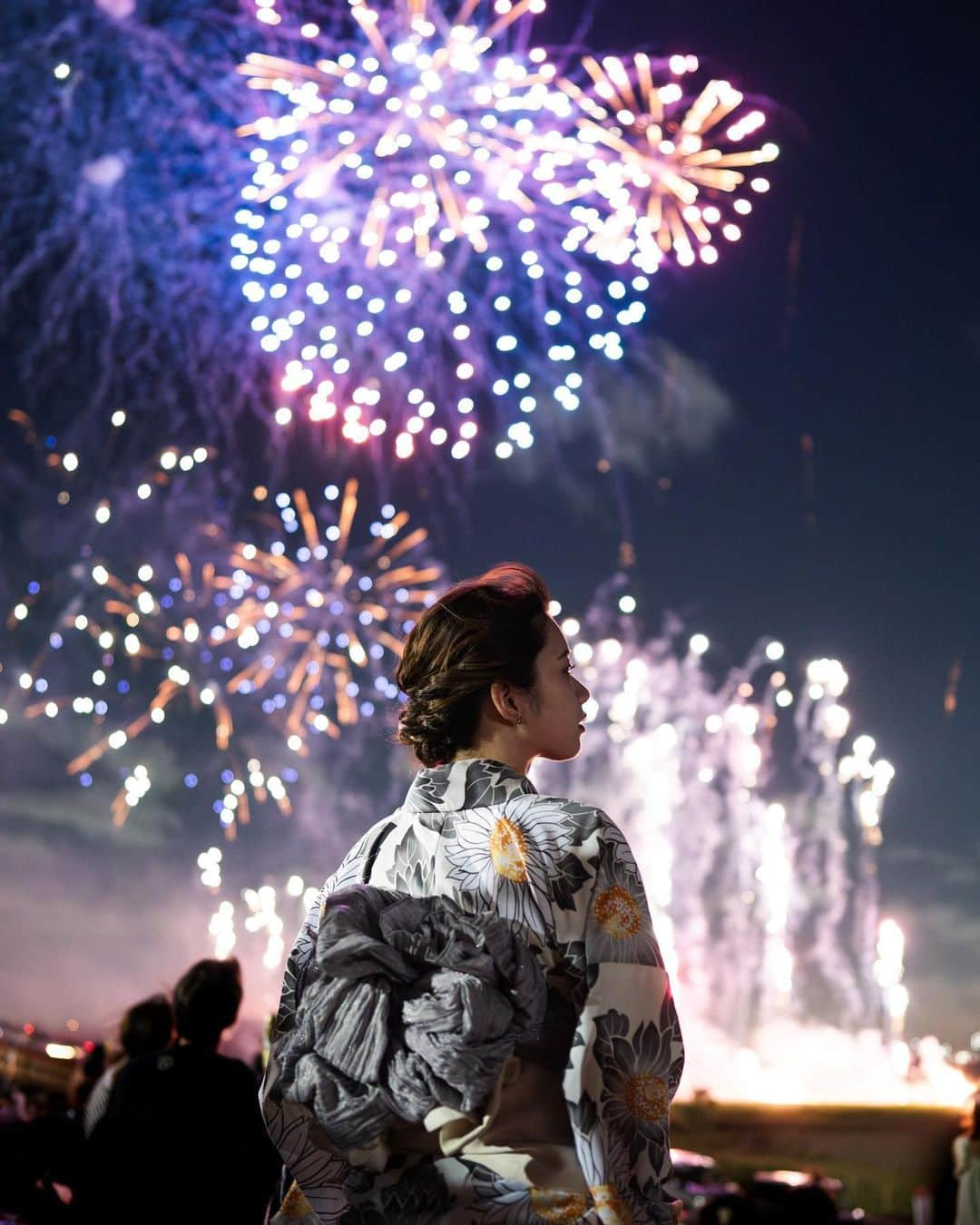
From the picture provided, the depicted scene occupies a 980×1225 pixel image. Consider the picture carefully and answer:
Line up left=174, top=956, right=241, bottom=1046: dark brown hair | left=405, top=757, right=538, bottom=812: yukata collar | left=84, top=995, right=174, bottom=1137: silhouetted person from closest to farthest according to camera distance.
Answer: left=405, top=757, right=538, bottom=812: yukata collar, left=174, top=956, right=241, bottom=1046: dark brown hair, left=84, top=995, right=174, bottom=1137: silhouetted person

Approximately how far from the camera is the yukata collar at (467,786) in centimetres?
199

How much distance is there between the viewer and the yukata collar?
78.5 inches

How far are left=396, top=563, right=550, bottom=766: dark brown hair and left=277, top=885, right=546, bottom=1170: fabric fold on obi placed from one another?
34cm

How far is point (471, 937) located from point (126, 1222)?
236cm

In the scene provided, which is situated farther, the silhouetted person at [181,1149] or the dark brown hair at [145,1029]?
the dark brown hair at [145,1029]

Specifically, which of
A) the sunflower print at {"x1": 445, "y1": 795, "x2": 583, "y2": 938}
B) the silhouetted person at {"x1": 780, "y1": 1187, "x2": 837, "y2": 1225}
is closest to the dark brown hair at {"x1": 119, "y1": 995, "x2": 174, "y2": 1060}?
the sunflower print at {"x1": 445, "y1": 795, "x2": 583, "y2": 938}

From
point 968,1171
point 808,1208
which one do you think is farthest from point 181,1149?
point 968,1171

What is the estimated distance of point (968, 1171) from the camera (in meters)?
5.28

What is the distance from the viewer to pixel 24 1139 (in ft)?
13.4

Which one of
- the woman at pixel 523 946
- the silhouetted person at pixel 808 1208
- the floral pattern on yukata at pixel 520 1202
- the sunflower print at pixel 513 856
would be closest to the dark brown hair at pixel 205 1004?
the woman at pixel 523 946

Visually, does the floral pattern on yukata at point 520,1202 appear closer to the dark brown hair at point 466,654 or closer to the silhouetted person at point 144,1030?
the dark brown hair at point 466,654

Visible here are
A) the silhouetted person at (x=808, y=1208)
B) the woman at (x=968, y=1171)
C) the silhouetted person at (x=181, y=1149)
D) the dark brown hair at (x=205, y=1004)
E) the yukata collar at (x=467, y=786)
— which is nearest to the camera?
the yukata collar at (x=467, y=786)

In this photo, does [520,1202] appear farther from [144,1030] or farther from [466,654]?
[144,1030]

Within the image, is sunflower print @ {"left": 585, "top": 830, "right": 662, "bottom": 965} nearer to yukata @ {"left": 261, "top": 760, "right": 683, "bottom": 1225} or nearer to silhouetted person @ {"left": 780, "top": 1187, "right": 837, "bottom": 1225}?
yukata @ {"left": 261, "top": 760, "right": 683, "bottom": 1225}
